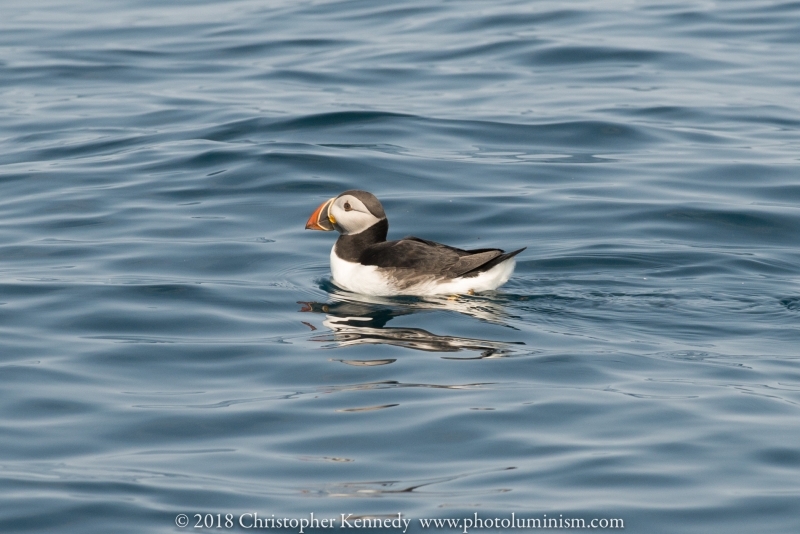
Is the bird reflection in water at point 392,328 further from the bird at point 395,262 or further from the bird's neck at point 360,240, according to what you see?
the bird's neck at point 360,240

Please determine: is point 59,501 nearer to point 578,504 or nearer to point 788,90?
point 578,504

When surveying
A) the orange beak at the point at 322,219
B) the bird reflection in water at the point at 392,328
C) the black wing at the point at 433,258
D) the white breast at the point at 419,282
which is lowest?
the bird reflection in water at the point at 392,328

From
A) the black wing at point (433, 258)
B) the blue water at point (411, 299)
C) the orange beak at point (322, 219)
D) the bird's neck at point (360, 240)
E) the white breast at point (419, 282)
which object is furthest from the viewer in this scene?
the orange beak at point (322, 219)

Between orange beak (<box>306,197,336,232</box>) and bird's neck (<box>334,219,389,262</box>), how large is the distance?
0.16m

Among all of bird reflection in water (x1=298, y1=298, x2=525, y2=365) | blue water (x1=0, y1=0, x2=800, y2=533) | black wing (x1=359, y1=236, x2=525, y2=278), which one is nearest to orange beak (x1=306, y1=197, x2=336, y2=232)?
blue water (x1=0, y1=0, x2=800, y2=533)

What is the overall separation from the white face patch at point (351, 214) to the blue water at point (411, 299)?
543 mm

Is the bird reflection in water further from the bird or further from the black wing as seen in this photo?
the black wing

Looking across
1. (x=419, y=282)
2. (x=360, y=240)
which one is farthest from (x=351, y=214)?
(x=419, y=282)

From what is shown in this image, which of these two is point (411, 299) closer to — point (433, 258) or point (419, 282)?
point (419, 282)

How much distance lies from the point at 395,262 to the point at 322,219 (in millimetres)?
1040

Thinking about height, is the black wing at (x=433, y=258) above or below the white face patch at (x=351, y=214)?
below

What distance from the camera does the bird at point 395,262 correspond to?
969 cm

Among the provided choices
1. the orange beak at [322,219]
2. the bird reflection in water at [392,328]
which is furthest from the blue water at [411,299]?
the orange beak at [322,219]

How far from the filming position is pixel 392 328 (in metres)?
9.16
